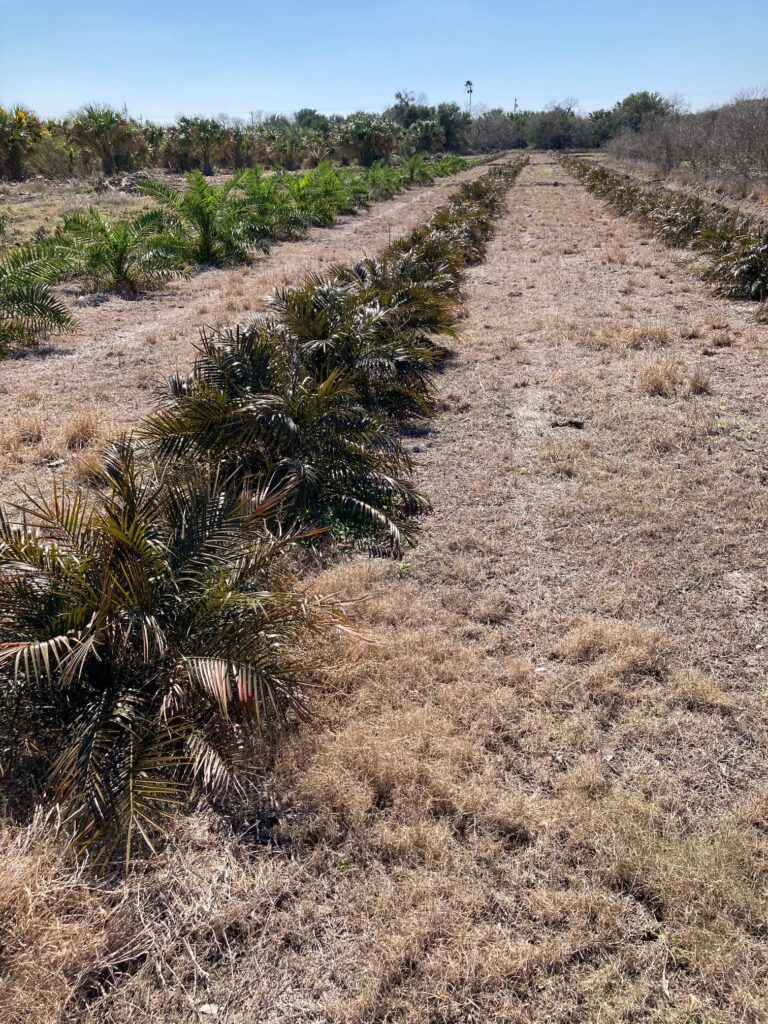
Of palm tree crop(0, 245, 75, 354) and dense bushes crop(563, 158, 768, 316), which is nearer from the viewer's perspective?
palm tree crop(0, 245, 75, 354)

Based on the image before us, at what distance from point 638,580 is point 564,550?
1.86 feet

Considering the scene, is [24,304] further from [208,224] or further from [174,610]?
[174,610]

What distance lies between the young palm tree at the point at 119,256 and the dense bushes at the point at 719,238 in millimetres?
10034

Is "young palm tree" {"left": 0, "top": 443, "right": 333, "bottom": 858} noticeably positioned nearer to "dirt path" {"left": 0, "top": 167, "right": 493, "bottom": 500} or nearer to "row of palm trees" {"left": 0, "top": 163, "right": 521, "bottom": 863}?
"row of palm trees" {"left": 0, "top": 163, "right": 521, "bottom": 863}

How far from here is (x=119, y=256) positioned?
11750 mm

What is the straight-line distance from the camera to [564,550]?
180 inches

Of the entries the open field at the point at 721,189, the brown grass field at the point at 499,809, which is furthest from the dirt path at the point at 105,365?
the open field at the point at 721,189

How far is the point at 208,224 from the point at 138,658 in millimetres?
13919

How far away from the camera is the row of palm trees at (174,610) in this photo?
2.47m

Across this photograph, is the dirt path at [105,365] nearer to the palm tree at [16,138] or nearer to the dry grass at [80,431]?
the dry grass at [80,431]

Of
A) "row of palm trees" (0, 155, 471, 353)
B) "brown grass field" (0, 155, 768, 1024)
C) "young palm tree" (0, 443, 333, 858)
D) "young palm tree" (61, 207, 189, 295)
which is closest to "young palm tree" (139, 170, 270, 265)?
"row of palm trees" (0, 155, 471, 353)

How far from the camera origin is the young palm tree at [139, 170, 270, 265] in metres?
14.0

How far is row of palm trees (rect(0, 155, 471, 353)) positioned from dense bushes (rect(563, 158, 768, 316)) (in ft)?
32.4

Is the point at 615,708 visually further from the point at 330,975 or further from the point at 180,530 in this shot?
the point at 180,530
